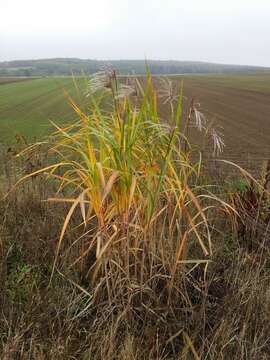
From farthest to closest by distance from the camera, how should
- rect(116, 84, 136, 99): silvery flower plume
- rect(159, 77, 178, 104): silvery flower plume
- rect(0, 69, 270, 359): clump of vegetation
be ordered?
rect(159, 77, 178, 104): silvery flower plume → rect(116, 84, 136, 99): silvery flower plume → rect(0, 69, 270, 359): clump of vegetation

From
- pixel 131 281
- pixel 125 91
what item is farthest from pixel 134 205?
pixel 125 91

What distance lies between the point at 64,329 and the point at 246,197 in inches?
74.7

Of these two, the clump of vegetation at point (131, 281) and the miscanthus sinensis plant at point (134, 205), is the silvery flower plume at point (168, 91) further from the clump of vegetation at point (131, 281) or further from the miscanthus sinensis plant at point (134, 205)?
the miscanthus sinensis plant at point (134, 205)

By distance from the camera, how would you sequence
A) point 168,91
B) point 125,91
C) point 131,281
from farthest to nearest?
point 168,91 < point 125,91 < point 131,281

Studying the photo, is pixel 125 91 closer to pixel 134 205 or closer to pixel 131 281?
pixel 134 205

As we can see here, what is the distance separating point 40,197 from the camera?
3059 mm

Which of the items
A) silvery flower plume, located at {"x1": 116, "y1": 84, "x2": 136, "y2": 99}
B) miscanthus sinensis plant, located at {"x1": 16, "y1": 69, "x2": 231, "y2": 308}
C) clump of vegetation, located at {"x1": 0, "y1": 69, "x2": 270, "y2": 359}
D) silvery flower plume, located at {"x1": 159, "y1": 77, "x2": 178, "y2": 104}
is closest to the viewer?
clump of vegetation, located at {"x1": 0, "y1": 69, "x2": 270, "y2": 359}

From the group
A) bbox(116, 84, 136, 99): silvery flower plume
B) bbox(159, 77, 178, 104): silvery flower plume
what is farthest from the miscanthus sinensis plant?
bbox(159, 77, 178, 104): silvery flower plume

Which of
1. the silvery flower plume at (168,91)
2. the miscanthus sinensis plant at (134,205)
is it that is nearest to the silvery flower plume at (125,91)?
the miscanthus sinensis plant at (134,205)

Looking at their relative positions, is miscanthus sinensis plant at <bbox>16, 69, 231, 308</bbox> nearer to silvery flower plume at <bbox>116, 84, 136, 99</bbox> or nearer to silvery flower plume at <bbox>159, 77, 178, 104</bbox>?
silvery flower plume at <bbox>116, 84, 136, 99</bbox>

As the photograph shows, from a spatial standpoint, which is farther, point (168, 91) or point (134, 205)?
point (168, 91)

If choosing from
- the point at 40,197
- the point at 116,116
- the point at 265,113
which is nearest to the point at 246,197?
the point at 116,116

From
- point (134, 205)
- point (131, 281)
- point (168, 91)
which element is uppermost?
point (168, 91)

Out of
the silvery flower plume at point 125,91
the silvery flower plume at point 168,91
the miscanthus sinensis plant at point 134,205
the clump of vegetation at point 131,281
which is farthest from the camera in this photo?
the silvery flower plume at point 168,91
